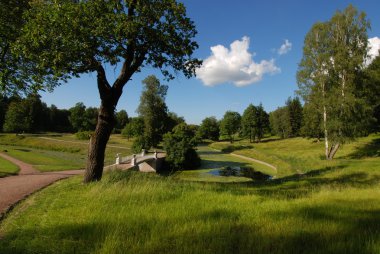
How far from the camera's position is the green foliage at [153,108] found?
60062 mm

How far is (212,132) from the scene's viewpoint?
396 feet

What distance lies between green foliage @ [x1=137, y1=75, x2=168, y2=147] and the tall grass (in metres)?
52.8

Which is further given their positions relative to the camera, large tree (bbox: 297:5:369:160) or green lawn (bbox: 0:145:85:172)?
large tree (bbox: 297:5:369:160)

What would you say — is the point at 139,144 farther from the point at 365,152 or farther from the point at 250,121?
the point at 250,121

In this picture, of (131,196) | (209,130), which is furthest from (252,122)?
Answer: (131,196)

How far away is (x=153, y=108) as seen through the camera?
60.4 meters

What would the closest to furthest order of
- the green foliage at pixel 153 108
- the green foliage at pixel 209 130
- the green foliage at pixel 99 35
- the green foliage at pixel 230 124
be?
1. the green foliage at pixel 99 35
2. the green foliage at pixel 153 108
3. the green foliage at pixel 230 124
4. the green foliage at pixel 209 130

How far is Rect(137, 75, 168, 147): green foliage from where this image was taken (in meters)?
60.1

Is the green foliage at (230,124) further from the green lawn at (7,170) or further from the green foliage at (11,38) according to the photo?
the green foliage at (11,38)

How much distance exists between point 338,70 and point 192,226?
100ft

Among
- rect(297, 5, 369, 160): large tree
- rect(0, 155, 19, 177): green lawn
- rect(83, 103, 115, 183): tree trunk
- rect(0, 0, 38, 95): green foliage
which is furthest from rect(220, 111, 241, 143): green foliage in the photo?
rect(83, 103, 115, 183): tree trunk

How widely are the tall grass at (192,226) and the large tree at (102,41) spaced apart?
16.3 feet

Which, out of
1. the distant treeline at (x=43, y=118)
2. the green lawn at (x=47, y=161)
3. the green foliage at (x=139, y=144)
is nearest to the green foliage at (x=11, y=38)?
the green lawn at (x=47, y=161)

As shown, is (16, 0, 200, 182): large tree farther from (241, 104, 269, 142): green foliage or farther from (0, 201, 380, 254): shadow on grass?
(241, 104, 269, 142): green foliage
